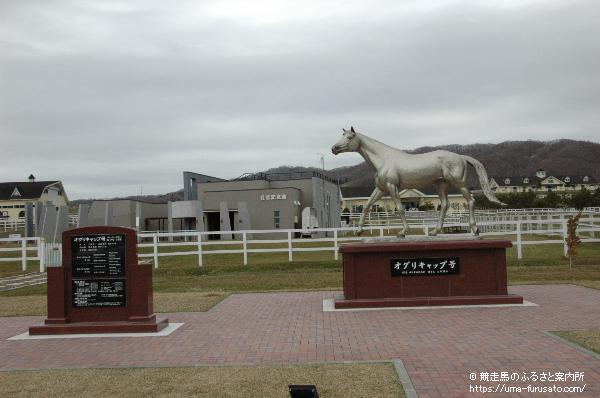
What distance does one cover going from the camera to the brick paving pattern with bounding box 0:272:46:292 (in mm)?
17984

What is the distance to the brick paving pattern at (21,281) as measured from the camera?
17984 millimetres

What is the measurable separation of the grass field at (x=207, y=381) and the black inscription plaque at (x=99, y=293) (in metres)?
2.75

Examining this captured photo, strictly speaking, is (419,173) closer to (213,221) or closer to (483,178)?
(483,178)

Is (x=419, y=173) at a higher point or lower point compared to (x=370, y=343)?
higher

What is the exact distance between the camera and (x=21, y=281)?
767 inches

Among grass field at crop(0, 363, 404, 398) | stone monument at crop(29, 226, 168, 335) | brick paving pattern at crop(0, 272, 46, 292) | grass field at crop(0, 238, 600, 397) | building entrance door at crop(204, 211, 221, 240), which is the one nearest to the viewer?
grass field at crop(0, 363, 404, 398)

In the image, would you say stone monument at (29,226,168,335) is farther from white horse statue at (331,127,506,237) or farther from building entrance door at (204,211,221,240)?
building entrance door at (204,211,221,240)

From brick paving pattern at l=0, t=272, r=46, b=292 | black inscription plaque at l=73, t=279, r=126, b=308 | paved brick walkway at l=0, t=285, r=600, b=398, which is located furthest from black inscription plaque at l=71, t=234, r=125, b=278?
brick paving pattern at l=0, t=272, r=46, b=292

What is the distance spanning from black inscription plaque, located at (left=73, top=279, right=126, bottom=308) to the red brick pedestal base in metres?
4.08

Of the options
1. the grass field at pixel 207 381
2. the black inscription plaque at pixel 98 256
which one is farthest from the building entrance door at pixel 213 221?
the grass field at pixel 207 381

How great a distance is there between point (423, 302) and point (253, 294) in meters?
4.74

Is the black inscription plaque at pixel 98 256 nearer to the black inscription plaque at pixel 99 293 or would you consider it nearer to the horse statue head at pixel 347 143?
the black inscription plaque at pixel 99 293

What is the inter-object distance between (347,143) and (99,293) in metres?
5.94

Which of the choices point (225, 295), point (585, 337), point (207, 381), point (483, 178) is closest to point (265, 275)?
point (225, 295)
